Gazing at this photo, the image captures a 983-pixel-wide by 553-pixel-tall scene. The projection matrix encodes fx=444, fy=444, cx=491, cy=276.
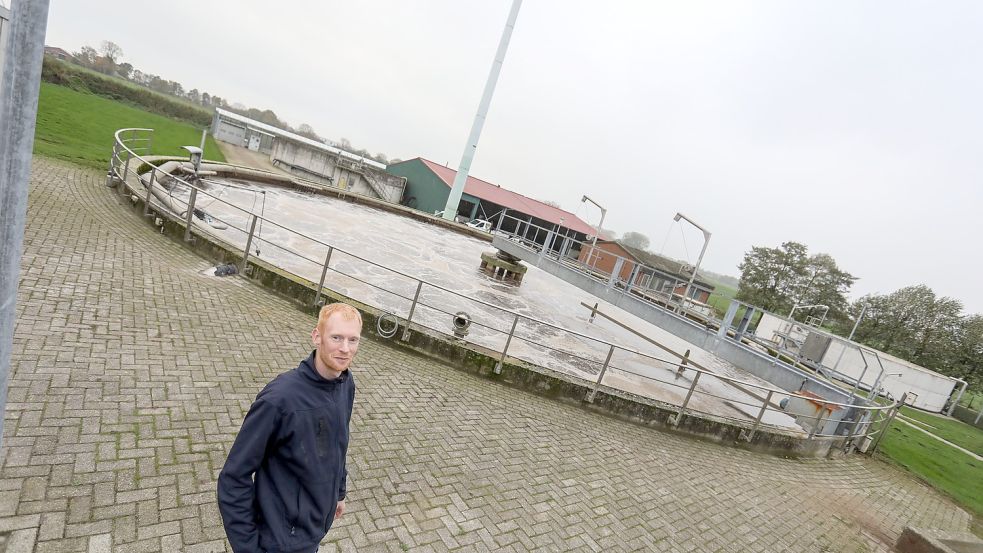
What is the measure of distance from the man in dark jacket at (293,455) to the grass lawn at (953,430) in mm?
25622

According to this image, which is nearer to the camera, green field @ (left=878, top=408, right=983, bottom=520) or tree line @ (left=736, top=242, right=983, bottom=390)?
green field @ (left=878, top=408, right=983, bottom=520)

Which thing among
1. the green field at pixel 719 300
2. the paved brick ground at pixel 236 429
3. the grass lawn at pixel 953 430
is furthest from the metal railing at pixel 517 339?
the grass lawn at pixel 953 430

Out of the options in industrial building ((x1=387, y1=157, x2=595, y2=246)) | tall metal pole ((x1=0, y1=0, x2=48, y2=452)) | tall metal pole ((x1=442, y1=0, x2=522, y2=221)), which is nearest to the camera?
tall metal pole ((x1=0, y1=0, x2=48, y2=452))

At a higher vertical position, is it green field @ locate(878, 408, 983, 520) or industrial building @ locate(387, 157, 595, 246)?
industrial building @ locate(387, 157, 595, 246)

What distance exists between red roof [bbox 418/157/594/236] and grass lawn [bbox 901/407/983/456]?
854 inches

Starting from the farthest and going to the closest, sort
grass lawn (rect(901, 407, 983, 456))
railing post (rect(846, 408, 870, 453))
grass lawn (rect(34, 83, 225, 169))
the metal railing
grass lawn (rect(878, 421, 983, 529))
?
grass lawn (rect(901, 407, 983, 456)) < grass lawn (rect(34, 83, 225, 169)) < grass lawn (rect(878, 421, 983, 529)) < railing post (rect(846, 408, 870, 453)) < the metal railing

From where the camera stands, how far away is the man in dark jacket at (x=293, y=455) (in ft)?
5.90

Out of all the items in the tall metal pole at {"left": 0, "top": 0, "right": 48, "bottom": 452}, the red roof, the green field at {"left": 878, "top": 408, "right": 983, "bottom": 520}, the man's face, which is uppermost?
the red roof

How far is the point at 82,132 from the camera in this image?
62.7 feet

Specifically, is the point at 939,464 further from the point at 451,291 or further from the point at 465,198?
the point at 465,198

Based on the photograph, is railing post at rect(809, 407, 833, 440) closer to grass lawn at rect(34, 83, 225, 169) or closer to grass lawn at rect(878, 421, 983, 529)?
grass lawn at rect(878, 421, 983, 529)

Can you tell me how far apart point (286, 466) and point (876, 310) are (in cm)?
5132

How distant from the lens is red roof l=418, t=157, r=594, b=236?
Answer: 110ft

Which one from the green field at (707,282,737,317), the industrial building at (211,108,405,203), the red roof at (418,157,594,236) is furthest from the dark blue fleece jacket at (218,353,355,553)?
the industrial building at (211,108,405,203)
